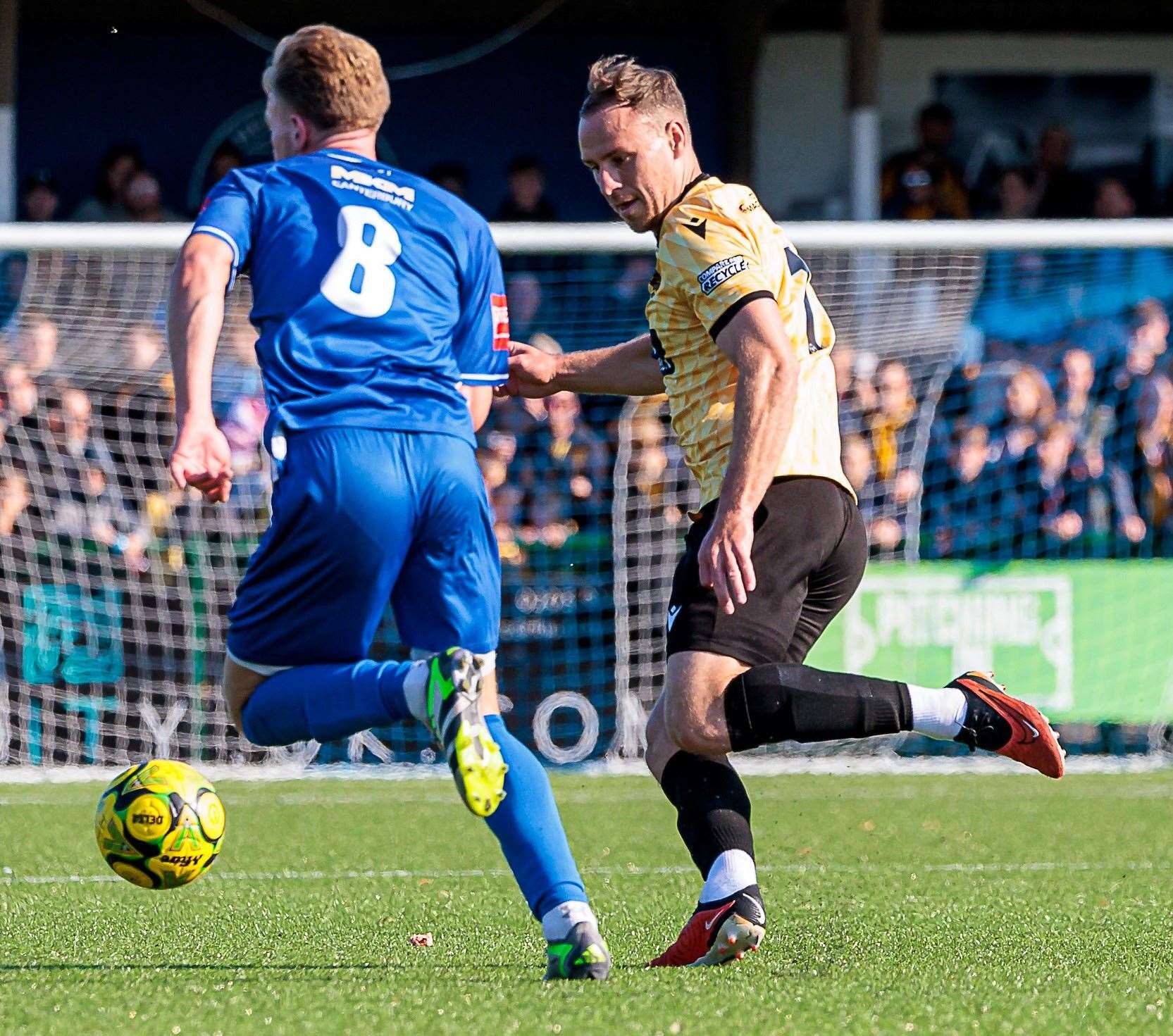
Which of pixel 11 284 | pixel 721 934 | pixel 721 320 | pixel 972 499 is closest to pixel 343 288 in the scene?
pixel 721 320

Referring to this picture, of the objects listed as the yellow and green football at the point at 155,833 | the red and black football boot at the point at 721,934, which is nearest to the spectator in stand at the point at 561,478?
the yellow and green football at the point at 155,833

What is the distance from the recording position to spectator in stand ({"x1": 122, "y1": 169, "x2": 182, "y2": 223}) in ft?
42.5

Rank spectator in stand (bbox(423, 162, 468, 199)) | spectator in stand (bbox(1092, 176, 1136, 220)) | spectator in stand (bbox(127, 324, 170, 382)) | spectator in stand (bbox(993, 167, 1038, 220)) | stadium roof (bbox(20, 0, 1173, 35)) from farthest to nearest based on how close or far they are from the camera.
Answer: stadium roof (bbox(20, 0, 1173, 35)), spectator in stand (bbox(423, 162, 468, 199)), spectator in stand (bbox(993, 167, 1038, 220)), spectator in stand (bbox(1092, 176, 1136, 220)), spectator in stand (bbox(127, 324, 170, 382))

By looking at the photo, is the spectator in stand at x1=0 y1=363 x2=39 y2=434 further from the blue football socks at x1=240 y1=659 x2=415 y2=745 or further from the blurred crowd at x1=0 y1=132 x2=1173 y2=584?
the blue football socks at x1=240 y1=659 x2=415 y2=745

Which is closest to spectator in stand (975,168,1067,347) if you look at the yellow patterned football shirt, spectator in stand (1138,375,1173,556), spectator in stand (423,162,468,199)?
spectator in stand (1138,375,1173,556)

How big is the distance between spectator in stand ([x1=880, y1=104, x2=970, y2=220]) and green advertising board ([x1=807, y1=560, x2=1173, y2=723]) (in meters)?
3.92

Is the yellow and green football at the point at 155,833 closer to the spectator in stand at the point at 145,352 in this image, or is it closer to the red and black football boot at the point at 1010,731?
the red and black football boot at the point at 1010,731

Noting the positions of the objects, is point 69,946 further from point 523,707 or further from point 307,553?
point 523,707

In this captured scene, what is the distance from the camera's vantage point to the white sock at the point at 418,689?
3525 mm

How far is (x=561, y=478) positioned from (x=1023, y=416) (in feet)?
8.66

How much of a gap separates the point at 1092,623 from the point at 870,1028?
24.0 feet

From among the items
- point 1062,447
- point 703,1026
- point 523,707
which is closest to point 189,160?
point 523,707

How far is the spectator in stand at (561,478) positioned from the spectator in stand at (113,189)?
4.54 m

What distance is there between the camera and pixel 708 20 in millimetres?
16375
